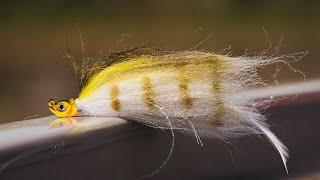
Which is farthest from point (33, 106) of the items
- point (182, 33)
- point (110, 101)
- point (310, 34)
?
point (310, 34)

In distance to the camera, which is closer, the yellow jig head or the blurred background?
the yellow jig head

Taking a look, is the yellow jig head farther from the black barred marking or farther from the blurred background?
the blurred background

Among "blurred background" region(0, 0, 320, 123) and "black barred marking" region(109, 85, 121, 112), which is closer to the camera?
"black barred marking" region(109, 85, 121, 112)

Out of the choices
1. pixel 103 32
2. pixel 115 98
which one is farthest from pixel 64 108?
pixel 103 32

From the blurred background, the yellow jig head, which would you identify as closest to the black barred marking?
the yellow jig head

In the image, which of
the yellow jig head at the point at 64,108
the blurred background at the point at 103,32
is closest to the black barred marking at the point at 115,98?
the yellow jig head at the point at 64,108

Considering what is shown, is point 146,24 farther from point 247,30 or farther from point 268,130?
point 268,130

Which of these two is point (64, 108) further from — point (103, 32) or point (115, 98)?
point (103, 32)

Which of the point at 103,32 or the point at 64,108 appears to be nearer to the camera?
the point at 64,108

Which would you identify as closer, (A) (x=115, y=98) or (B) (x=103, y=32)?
(A) (x=115, y=98)

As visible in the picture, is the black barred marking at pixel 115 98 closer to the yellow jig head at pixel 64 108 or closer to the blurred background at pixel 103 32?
the yellow jig head at pixel 64 108
